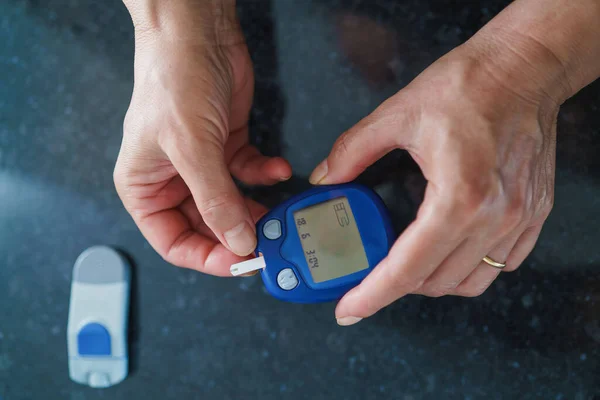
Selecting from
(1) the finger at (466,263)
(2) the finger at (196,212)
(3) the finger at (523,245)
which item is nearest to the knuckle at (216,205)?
(2) the finger at (196,212)

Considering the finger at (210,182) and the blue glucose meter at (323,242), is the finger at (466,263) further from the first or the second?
the finger at (210,182)

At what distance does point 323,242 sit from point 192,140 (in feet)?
0.90

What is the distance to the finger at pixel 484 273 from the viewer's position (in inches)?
30.0

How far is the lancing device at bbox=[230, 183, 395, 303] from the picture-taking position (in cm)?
81

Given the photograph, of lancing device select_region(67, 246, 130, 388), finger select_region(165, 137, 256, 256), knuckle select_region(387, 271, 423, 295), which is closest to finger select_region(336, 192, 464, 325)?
knuckle select_region(387, 271, 423, 295)

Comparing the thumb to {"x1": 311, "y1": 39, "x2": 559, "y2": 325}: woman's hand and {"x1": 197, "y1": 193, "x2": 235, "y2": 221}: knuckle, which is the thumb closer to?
{"x1": 311, "y1": 39, "x2": 559, "y2": 325}: woman's hand

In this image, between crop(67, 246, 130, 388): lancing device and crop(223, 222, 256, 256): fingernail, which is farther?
crop(67, 246, 130, 388): lancing device

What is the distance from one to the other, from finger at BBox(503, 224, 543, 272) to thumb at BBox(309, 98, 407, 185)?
0.87 ft

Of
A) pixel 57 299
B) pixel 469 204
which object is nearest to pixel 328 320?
pixel 469 204

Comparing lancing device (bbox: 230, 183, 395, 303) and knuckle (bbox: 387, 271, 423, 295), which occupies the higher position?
knuckle (bbox: 387, 271, 423, 295)

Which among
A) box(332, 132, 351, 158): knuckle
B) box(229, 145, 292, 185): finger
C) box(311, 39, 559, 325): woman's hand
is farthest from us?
box(229, 145, 292, 185): finger

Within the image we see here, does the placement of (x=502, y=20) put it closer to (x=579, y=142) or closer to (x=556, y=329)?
(x=579, y=142)

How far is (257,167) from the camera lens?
93cm

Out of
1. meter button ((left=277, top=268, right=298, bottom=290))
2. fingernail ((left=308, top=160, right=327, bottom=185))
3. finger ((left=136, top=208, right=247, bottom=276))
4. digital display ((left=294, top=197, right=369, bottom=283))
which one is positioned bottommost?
finger ((left=136, top=208, right=247, bottom=276))
